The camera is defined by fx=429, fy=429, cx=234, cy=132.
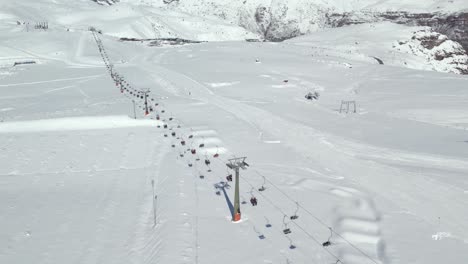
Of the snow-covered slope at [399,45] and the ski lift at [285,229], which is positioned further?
the snow-covered slope at [399,45]

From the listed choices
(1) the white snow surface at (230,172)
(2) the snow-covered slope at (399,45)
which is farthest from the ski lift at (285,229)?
(2) the snow-covered slope at (399,45)

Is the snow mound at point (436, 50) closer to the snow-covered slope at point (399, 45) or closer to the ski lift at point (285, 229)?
the snow-covered slope at point (399, 45)

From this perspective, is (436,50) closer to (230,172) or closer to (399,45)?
(399,45)

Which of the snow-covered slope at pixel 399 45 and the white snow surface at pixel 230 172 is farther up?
the snow-covered slope at pixel 399 45

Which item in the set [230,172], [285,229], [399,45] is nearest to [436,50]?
[399,45]

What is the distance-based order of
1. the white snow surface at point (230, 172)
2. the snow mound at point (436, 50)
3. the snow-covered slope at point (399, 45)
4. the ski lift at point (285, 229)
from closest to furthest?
1. the white snow surface at point (230, 172)
2. the ski lift at point (285, 229)
3. the snow-covered slope at point (399, 45)
4. the snow mound at point (436, 50)

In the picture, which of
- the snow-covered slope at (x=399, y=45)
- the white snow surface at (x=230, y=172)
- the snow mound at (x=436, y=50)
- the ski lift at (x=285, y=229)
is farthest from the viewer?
the snow mound at (x=436, y=50)

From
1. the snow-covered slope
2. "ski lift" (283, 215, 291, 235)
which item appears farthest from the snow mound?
"ski lift" (283, 215, 291, 235)

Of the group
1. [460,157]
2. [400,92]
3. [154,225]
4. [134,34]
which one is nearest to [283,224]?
[154,225]

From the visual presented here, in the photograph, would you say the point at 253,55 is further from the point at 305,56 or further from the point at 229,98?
the point at 229,98
